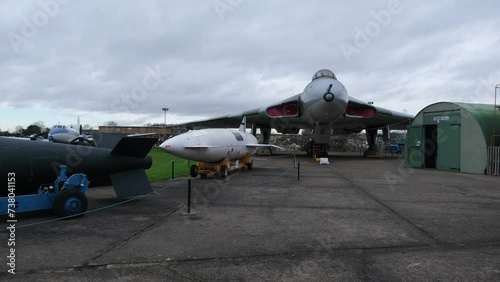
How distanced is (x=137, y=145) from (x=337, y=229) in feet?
16.3

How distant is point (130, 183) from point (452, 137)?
16682 mm

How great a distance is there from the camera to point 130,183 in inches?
324

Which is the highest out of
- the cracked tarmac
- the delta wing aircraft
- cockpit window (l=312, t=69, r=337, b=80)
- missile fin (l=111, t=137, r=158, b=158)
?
cockpit window (l=312, t=69, r=337, b=80)

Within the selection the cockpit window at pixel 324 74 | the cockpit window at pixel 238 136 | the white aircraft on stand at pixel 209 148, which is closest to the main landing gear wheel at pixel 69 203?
the white aircraft on stand at pixel 209 148

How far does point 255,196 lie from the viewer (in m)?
9.42

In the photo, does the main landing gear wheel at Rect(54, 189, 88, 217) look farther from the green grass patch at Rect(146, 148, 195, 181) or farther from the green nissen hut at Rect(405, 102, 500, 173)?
the green nissen hut at Rect(405, 102, 500, 173)

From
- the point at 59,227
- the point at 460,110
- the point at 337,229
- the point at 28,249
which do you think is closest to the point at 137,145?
the point at 59,227

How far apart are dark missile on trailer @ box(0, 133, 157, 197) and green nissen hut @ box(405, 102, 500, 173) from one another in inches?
620

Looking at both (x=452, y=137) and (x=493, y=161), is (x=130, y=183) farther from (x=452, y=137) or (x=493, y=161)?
(x=452, y=137)

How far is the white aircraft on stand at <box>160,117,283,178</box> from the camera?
11484mm

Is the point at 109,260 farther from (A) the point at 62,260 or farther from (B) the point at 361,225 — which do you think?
(B) the point at 361,225

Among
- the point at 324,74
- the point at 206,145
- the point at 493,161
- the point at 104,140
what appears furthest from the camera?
the point at 324,74

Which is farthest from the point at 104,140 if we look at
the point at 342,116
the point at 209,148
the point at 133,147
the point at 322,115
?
the point at 342,116

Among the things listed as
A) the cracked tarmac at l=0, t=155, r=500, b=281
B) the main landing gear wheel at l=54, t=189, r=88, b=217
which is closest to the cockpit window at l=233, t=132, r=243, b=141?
the cracked tarmac at l=0, t=155, r=500, b=281
